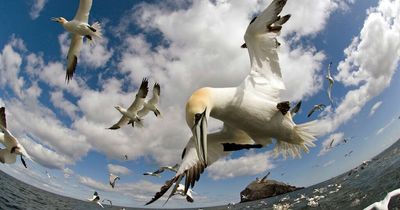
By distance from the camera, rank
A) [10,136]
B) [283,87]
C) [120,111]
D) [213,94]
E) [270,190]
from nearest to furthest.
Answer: [213,94] < [283,87] < [10,136] < [120,111] < [270,190]

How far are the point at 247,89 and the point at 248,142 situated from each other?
1.24 m

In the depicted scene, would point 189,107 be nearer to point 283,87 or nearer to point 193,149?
point 193,149

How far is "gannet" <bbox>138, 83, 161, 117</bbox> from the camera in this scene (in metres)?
24.2

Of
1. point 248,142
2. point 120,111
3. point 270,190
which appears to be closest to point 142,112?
point 120,111

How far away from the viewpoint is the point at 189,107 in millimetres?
4719

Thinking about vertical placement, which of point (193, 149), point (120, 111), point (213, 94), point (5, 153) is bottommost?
point (193, 149)

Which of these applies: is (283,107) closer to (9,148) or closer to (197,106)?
(197,106)

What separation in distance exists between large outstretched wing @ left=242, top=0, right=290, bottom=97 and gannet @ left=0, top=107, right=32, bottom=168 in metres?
7.65

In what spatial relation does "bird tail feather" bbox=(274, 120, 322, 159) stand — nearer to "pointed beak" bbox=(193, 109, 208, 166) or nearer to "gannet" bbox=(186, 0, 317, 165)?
"gannet" bbox=(186, 0, 317, 165)

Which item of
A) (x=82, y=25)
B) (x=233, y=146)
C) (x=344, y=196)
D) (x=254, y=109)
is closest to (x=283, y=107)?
(x=254, y=109)

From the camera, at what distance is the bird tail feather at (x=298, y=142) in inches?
257

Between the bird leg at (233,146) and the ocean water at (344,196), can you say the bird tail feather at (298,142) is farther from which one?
the ocean water at (344,196)

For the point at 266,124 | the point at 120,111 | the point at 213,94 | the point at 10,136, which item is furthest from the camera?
the point at 120,111

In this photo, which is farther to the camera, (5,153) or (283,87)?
(5,153)
